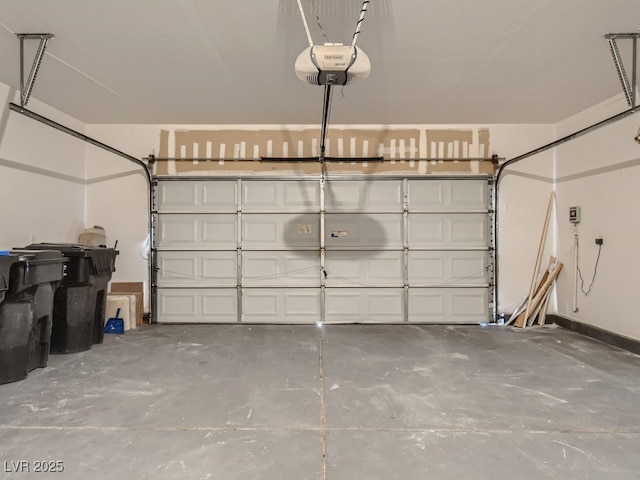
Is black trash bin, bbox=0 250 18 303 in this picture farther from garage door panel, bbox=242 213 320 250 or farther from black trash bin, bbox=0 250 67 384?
garage door panel, bbox=242 213 320 250

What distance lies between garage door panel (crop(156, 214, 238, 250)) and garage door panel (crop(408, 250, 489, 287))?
2.81 metres

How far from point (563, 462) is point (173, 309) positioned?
16.2ft

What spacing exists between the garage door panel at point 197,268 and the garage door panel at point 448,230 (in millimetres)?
2811

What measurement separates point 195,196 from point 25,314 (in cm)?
275

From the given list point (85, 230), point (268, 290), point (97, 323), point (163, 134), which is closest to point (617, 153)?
point (268, 290)

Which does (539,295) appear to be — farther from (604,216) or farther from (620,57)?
(620,57)

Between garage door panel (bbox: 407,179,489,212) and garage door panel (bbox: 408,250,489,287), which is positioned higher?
garage door panel (bbox: 407,179,489,212)

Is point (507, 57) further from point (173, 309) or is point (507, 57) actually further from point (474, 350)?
point (173, 309)

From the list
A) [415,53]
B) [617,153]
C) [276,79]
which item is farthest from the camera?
[617,153]

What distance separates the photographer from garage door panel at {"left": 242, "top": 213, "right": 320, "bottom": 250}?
5.29m

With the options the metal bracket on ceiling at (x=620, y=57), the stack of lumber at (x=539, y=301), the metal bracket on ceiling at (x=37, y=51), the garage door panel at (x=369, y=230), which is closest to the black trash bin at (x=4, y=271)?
the metal bracket on ceiling at (x=37, y=51)

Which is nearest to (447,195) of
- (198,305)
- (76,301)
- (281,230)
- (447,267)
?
(447,267)

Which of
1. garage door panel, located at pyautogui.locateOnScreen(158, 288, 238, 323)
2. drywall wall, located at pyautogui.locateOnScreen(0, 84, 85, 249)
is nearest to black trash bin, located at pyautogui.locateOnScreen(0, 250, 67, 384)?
drywall wall, located at pyautogui.locateOnScreen(0, 84, 85, 249)

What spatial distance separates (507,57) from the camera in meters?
3.29
